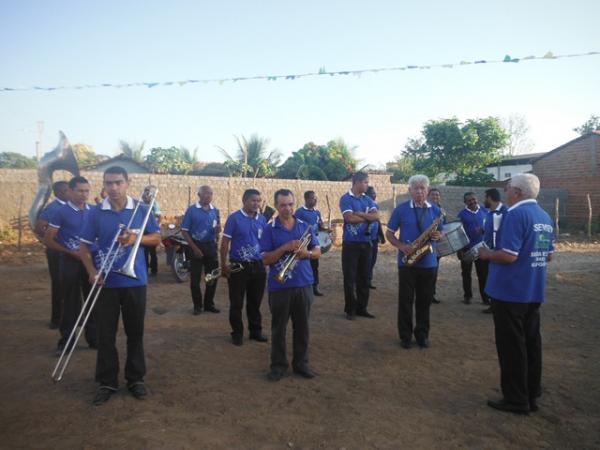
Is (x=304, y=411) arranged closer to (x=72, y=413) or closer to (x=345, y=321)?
(x=72, y=413)

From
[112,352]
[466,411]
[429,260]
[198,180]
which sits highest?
[198,180]

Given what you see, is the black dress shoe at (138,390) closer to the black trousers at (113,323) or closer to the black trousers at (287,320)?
the black trousers at (113,323)

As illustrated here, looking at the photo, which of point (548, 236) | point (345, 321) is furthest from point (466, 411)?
point (345, 321)

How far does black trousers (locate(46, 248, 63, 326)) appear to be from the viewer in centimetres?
616

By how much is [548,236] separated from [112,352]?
3944 millimetres

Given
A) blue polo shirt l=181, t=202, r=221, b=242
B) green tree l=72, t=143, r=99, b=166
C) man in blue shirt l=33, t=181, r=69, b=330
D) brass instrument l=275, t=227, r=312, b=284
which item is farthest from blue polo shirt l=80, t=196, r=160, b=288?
green tree l=72, t=143, r=99, b=166

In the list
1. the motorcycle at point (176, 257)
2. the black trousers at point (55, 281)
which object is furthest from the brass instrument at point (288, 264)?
the motorcycle at point (176, 257)

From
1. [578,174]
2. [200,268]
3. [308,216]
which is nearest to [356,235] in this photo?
[308,216]

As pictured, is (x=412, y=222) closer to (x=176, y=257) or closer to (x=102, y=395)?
(x=102, y=395)

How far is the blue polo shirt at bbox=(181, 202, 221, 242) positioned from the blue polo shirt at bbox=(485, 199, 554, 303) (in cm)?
467

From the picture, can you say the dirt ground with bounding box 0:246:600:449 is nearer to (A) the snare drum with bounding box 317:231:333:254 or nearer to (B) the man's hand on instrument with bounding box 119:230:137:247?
(B) the man's hand on instrument with bounding box 119:230:137:247

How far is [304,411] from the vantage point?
3.91 metres

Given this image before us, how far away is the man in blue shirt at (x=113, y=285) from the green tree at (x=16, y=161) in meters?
43.2

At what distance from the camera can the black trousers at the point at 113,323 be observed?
405cm
